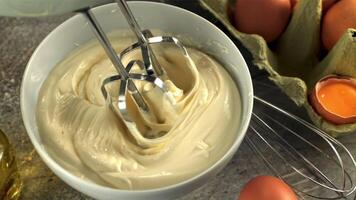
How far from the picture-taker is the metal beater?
597 millimetres

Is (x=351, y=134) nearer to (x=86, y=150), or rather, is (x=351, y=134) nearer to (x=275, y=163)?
(x=275, y=163)

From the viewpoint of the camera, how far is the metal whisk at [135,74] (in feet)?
1.90

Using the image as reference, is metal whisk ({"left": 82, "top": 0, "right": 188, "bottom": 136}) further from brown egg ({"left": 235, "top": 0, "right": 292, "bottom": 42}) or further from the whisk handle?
brown egg ({"left": 235, "top": 0, "right": 292, "bottom": 42})

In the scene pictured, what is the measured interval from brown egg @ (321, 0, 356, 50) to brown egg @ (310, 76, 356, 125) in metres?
0.06

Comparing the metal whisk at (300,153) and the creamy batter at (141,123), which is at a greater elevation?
the creamy batter at (141,123)

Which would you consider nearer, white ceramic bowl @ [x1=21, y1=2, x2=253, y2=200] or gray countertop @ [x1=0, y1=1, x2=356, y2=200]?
white ceramic bowl @ [x1=21, y1=2, x2=253, y2=200]

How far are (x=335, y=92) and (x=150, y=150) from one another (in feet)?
0.84

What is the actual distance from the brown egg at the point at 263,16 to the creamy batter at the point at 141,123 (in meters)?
0.09

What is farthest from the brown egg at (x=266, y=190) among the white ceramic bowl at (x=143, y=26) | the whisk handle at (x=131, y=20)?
the whisk handle at (x=131, y=20)

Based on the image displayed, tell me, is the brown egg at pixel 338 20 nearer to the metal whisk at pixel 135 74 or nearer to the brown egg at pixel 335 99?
the brown egg at pixel 335 99

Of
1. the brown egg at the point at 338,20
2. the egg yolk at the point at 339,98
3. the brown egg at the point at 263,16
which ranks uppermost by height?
the brown egg at the point at 263,16

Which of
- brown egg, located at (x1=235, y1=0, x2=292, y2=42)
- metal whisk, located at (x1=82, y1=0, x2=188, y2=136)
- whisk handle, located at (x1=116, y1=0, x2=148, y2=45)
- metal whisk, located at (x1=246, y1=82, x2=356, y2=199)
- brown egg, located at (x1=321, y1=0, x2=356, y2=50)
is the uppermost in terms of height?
whisk handle, located at (x1=116, y1=0, x2=148, y2=45)

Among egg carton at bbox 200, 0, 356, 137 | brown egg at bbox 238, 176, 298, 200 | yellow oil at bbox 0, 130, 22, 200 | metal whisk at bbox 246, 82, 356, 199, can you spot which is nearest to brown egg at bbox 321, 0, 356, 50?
egg carton at bbox 200, 0, 356, 137

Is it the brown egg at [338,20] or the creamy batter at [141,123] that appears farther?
the brown egg at [338,20]
